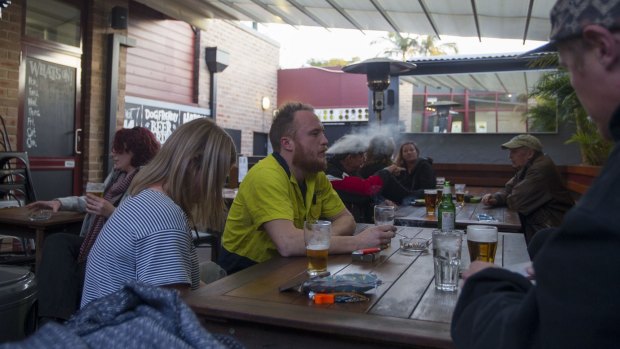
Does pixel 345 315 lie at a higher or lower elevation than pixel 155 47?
lower

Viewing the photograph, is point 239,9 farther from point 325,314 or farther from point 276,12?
point 325,314

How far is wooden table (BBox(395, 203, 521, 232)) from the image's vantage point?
11.7ft

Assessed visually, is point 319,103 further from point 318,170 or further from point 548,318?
point 548,318

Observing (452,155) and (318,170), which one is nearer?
(318,170)

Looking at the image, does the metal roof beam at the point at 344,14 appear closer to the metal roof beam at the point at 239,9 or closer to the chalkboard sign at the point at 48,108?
the metal roof beam at the point at 239,9

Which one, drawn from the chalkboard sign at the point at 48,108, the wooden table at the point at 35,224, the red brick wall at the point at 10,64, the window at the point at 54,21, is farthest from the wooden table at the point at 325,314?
the window at the point at 54,21

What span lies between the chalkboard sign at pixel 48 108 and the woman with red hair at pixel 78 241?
302 centimetres

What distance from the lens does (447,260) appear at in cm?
168

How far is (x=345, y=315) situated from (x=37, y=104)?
6.03 meters

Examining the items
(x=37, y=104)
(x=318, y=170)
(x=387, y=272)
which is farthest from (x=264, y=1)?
(x=387, y=272)

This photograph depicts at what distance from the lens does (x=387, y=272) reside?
6.34 ft

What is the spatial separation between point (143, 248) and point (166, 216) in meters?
0.13

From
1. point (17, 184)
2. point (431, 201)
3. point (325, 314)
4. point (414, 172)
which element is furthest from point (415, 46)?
point (325, 314)

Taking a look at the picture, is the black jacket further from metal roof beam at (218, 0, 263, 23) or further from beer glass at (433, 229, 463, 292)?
metal roof beam at (218, 0, 263, 23)
